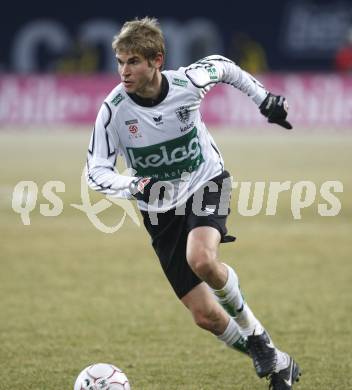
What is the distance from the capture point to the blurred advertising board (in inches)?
1003

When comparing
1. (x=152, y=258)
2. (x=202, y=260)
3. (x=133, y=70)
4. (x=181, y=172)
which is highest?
(x=133, y=70)

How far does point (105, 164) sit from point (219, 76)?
1058 millimetres

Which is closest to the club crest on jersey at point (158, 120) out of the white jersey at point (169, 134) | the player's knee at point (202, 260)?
the white jersey at point (169, 134)

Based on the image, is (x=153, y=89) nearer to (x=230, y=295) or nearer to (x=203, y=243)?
(x=203, y=243)

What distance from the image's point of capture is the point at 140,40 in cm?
605

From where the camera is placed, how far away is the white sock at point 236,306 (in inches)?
238

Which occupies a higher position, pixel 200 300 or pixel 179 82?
pixel 179 82

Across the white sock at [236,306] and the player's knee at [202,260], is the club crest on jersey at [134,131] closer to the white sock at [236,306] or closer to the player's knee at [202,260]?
the player's knee at [202,260]

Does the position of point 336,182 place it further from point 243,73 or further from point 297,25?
point 297,25

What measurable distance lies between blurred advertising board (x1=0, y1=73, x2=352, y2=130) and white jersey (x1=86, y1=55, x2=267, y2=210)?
18980mm

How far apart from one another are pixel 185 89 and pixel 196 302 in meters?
1.39

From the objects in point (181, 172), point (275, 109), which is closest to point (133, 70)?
point (181, 172)

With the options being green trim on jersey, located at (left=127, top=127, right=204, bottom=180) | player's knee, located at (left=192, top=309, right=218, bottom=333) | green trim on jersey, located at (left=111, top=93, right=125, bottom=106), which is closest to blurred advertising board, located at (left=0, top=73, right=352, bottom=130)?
green trim on jersey, located at (left=127, top=127, right=204, bottom=180)

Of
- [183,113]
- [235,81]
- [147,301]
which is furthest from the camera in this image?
[147,301]
